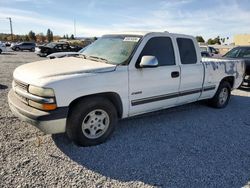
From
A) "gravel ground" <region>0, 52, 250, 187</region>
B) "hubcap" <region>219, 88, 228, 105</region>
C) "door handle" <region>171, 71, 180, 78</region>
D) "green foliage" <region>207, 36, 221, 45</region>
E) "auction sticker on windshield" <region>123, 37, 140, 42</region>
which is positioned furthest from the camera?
"green foliage" <region>207, 36, 221, 45</region>

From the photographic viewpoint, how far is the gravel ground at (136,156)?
296 centimetres

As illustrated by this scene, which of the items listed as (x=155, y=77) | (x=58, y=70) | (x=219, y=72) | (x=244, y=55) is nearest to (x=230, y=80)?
(x=219, y=72)

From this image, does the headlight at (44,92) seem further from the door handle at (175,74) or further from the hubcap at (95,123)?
the door handle at (175,74)

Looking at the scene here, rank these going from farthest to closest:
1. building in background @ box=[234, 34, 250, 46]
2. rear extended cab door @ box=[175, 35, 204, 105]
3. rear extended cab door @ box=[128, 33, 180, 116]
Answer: building in background @ box=[234, 34, 250, 46], rear extended cab door @ box=[175, 35, 204, 105], rear extended cab door @ box=[128, 33, 180, 116]

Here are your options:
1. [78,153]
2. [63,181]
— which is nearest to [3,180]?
[63,181]

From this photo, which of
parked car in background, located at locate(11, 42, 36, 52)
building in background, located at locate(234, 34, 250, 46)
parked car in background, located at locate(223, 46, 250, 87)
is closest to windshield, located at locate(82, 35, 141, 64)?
parked car in background, located at locate(223, 46, 250, 87)

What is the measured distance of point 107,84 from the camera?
144 inches

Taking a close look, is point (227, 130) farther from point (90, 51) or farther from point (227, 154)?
point (90, 51)

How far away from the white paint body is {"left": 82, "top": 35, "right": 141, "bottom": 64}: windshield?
0.16 m

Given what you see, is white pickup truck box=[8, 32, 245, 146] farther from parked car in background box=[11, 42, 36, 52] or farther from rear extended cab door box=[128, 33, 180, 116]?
parked car in background box=[11, 42, 36, 52]

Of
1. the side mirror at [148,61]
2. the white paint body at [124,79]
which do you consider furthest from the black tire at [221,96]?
the side mirror at [148,61]

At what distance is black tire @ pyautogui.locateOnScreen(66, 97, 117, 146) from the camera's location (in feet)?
11.4

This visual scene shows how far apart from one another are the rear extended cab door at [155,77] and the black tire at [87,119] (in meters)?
0.45

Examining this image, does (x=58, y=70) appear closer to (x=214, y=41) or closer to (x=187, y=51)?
(x=187, y=51)
